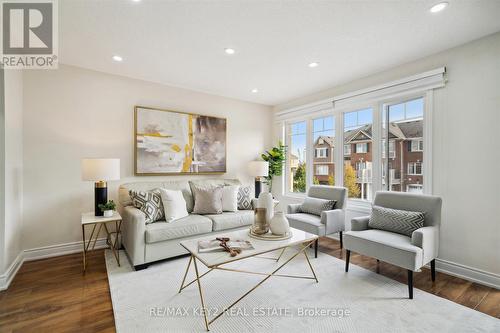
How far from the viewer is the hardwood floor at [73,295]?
1.82 m

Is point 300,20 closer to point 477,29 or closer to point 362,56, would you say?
point 362,56

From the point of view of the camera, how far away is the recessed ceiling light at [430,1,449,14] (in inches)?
77.7

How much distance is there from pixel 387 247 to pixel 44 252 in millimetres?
4049

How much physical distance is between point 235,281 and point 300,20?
8.61 feet

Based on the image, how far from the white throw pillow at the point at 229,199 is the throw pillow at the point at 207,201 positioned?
4.2 inches

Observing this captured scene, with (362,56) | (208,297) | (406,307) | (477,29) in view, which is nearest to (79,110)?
(208,297)

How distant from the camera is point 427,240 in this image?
7.57 feet

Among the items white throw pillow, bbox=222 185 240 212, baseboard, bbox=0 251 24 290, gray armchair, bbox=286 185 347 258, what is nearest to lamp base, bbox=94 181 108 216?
baseboard, bbox=0 251 24 290

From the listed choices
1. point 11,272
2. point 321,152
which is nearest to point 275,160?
point 321,152

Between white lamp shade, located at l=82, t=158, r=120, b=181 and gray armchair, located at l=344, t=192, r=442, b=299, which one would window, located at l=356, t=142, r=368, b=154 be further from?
white lamp shade, located at l=82, t=158, r=120, b=181

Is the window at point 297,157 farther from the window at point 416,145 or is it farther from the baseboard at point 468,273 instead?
the baseboard at point 468,273

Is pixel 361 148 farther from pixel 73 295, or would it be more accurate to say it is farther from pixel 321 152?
pixel 73 295

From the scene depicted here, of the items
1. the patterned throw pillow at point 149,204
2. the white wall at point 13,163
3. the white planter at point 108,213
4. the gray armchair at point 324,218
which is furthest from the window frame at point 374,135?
the white wall at point 13,163

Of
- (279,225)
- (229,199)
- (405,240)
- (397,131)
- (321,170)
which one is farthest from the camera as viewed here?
(321,170)
